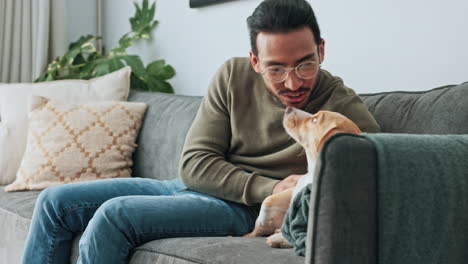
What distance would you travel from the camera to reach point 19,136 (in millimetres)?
2701

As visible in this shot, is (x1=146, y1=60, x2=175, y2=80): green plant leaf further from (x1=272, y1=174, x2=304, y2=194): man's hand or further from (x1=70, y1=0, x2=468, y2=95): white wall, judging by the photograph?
(x1=272, y1=174, x2=304, y2=194): man's hand

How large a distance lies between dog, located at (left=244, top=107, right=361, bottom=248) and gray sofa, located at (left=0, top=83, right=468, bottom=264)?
0.14 feet

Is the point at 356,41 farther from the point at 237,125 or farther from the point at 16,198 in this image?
the point at 16,198

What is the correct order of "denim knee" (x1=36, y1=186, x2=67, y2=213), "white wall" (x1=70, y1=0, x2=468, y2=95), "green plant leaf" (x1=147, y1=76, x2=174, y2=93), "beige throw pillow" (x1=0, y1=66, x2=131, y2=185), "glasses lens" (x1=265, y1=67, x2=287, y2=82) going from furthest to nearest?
"green plant leaf" (x1=147, y1=76, x2=174, y2=93) < "beige throw pillow" (x1=0, y1=66, x2=131, y2=185) < "white wall" (x1=70, y1=0, x2=468, y2=95) < "denim knee" (x1=36, y1=186, x2=67, y2=213) < "glasses lens" (x1=265, y1=67, x2=287, y2=82)

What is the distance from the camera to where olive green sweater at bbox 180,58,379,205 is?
1.64 meters

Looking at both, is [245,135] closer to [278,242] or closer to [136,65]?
[278,242]

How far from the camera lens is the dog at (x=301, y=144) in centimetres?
133

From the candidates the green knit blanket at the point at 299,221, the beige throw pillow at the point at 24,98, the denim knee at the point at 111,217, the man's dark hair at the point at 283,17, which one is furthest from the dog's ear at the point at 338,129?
the beige throw pillow at the point at 24,98

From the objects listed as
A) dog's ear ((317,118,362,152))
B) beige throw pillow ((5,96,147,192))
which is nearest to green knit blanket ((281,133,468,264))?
dog's ear ((317,118,362,152))

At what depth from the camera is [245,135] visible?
5.69 feet

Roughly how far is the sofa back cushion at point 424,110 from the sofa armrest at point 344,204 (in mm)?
617

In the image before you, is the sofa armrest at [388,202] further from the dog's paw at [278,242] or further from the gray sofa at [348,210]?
the dog's paw at [278,242]

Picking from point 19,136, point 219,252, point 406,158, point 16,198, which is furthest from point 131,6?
point 406,158

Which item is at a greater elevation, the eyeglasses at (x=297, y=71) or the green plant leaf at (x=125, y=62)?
the eyeglasses at (x=297, y=71)
